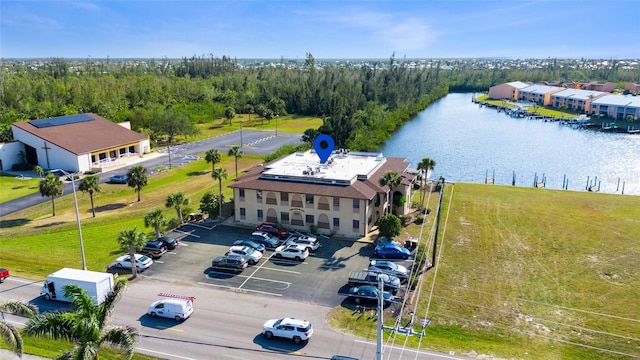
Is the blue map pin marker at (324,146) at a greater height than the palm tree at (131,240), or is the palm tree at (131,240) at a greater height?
the blue map pin marker at (324,146)

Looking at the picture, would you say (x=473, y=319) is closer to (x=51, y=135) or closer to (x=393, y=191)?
(x=393, y=191)

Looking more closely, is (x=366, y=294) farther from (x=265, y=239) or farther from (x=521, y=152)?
(x=521, y=152)

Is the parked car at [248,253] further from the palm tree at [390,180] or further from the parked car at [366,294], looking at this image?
the palm tree at [390,180]

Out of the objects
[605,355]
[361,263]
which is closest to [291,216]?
[361,263]

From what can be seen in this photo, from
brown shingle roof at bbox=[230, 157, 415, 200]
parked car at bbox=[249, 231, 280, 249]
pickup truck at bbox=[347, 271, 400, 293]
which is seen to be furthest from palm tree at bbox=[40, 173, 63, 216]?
pickup truck at bbox=[347, 271, 400, 293]

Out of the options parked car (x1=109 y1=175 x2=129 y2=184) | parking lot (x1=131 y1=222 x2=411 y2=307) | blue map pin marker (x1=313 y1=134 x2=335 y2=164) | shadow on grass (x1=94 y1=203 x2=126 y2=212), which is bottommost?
shadow on grass (x1=94 y1=203 x2=126 y2=212)

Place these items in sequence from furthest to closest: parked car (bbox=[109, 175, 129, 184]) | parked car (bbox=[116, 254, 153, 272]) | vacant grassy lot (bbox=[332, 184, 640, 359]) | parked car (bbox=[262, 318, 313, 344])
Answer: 1. parked car (bbox=[109, 175, 129, 184])
2. parked car (bbox=[116, 254, 153, 272])
3. vacant grassy lot (bbox=[332, 184, 640, 359])
4. parked car (bbox=[262, 318, 313, 344])

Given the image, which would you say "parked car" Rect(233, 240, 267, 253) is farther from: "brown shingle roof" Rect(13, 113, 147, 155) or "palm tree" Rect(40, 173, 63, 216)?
"brown shingle roof" Rect(13, 113, 147, 155)

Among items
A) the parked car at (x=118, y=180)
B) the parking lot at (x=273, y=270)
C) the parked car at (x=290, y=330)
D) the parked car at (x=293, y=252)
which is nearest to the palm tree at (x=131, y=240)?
the parking lot at (x=273, y=270)
